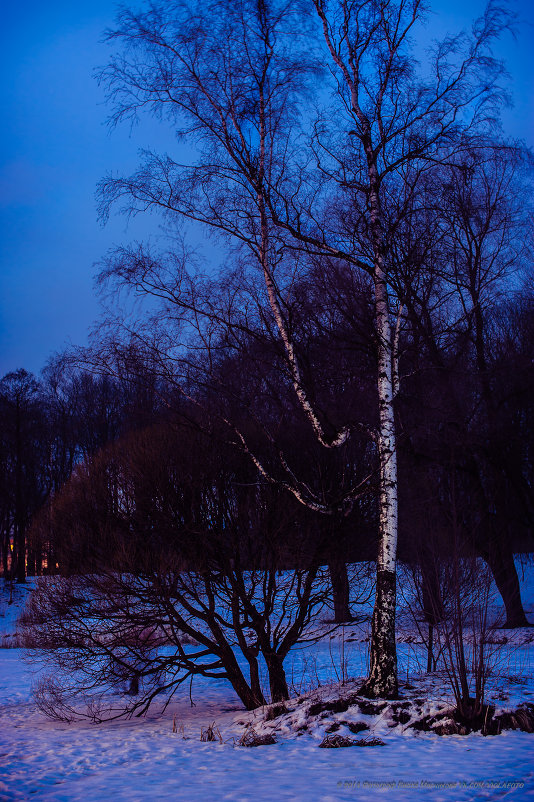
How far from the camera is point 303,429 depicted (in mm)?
12711

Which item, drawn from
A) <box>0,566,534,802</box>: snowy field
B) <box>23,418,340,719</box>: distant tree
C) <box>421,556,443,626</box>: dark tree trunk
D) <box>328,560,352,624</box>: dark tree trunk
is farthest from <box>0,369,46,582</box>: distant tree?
<box>421,556,443,626</box>: dark tree trunk

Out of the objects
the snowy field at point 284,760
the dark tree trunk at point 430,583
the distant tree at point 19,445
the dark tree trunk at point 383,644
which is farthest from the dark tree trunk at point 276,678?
the distant tree at point 19,445

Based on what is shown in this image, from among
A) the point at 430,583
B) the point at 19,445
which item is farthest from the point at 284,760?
the point at 19,445

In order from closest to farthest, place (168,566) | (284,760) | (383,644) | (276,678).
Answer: (284,760) → (383,644) → (168,566) → (276,678)

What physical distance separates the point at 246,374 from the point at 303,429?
2395 millimetres

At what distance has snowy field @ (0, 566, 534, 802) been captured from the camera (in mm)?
5094

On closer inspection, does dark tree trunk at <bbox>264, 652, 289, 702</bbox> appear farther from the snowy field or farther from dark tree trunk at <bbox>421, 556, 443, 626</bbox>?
dark tree trunk at <bbox>421, 556, 443, 626</bbox>

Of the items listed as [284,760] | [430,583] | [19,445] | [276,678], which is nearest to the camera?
[284,760]

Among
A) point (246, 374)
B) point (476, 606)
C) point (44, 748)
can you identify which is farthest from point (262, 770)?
point (246, 374)

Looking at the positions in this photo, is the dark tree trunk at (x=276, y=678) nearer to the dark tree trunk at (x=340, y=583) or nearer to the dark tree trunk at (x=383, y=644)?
the dark tree trunk at (x=340, y=583)

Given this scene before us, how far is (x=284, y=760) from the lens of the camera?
A: 6473 millimetres

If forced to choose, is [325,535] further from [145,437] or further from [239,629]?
[145,437]

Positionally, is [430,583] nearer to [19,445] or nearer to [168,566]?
[168,566]

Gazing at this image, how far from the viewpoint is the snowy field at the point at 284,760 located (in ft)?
16.7
